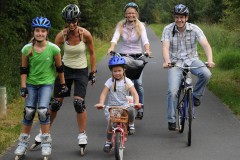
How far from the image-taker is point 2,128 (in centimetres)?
885

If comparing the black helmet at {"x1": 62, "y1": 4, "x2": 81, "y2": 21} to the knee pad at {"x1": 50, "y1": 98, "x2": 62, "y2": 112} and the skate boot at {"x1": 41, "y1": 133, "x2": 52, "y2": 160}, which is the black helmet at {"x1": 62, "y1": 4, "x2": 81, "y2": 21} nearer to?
the knee pad at {"x1": 50, "y1": 98, "x2": 62, "y2": 112}

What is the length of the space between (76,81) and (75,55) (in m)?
0.38

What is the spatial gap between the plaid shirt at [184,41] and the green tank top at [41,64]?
2.20 meters

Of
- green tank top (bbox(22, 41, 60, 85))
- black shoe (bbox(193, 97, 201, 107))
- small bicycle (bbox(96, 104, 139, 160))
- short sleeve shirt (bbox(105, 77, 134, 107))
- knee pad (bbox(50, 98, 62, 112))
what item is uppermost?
green tank top (bbox(22, 41, 60, 85))

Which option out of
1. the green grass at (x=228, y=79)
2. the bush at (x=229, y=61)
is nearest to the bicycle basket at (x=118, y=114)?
the green grass at (x=228, y=79)

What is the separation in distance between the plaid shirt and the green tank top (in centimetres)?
220

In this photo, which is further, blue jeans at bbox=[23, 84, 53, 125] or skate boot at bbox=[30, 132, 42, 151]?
skate boot at bbox=[30, 132, 42, 151]

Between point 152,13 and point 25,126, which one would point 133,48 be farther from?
point 152,13

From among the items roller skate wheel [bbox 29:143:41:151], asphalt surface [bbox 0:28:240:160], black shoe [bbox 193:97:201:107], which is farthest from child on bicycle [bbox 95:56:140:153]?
black shoe [bbox 193:97:201:107]

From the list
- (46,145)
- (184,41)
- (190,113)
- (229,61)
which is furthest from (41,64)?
(229,61)

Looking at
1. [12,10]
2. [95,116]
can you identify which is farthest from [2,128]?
[12,10]

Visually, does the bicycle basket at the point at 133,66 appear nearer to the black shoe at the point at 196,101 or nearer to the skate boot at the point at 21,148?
the black shoe at the point at 196,101

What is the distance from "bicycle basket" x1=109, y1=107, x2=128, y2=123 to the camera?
22.1 ft

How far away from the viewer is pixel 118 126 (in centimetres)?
674
